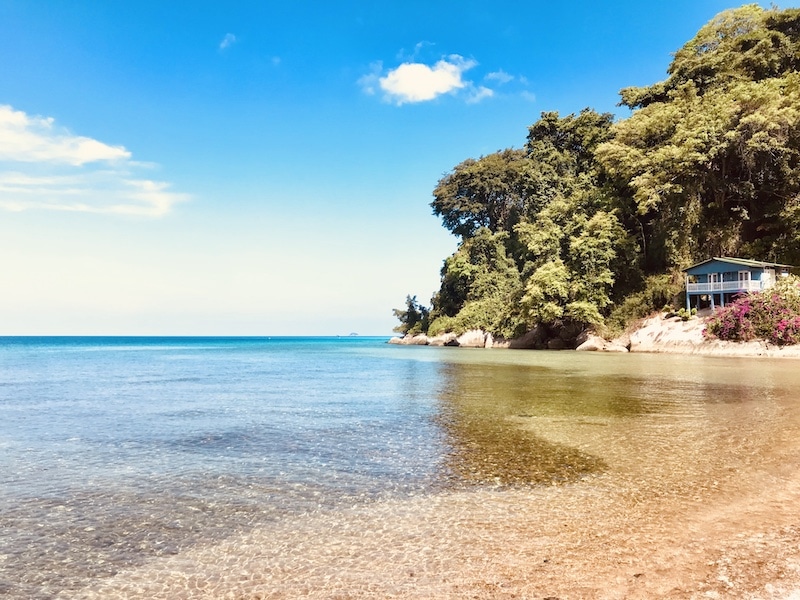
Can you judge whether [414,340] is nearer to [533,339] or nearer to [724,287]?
[533,339]

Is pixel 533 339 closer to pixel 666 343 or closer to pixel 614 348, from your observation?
pixel 614 348

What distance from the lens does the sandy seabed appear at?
451cm

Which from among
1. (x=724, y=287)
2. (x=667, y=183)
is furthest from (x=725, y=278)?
(x=667, y=183)

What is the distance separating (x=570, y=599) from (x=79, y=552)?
16.8ft

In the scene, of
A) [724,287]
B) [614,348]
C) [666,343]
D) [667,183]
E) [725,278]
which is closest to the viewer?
[724,287]

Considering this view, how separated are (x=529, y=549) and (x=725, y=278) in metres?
45.0

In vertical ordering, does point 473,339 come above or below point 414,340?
above

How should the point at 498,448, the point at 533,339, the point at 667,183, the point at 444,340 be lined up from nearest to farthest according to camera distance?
the point at 498,448 < the point at 667,183 < the point at 533,339 < the point at 444,340

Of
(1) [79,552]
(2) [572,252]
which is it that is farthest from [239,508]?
(2) [572,252]

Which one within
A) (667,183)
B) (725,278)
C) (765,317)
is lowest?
(765,317)

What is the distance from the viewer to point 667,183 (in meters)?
44.9

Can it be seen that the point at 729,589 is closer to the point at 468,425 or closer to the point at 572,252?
the point at 468,425

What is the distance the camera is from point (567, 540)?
216 inches

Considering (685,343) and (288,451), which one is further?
(685,343)
